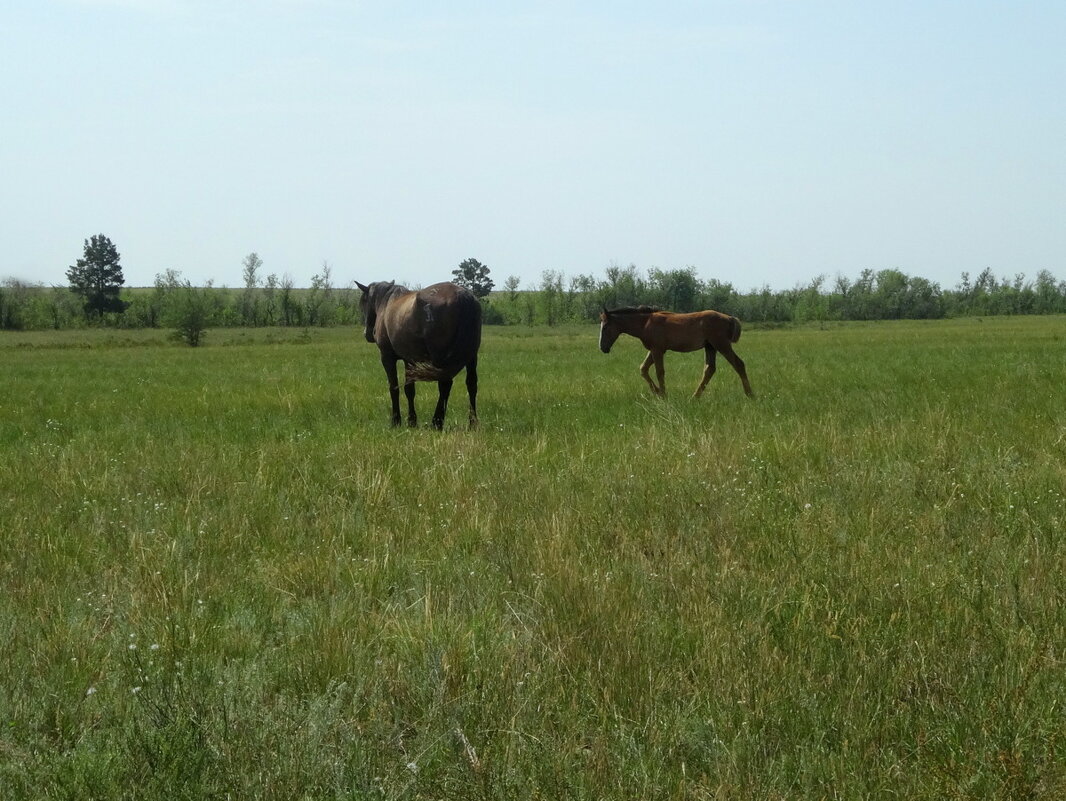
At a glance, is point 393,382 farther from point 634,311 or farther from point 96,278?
point 96,278

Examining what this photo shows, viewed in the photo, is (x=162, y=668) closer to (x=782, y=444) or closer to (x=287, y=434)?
(x=782, y=444)

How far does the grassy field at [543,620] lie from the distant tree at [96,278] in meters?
92.6

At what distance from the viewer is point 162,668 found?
12.1 ft

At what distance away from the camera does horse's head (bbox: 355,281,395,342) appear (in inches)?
539

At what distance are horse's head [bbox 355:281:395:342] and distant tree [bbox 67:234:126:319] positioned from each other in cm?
8839

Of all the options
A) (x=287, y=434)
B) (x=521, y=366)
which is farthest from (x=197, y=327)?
(x=287, y=434)

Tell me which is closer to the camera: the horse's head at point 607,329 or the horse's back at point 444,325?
the horse's back at point 444,325

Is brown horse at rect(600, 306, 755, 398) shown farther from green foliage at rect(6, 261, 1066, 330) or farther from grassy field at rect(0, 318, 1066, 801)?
green foliage at rect(6, 261, 1066, 330)

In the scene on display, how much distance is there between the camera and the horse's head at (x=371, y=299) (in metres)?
13.7

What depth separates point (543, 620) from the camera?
4223 mm

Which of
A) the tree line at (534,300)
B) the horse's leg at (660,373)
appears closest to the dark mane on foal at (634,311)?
the horse's leg at (660,373)

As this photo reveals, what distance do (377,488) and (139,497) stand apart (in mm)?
1710

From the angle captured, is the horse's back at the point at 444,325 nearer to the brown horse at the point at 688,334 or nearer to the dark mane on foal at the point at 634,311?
the brown horse at the point at 688,334

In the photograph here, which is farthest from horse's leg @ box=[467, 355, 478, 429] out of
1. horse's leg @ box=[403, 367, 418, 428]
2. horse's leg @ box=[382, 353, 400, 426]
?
horse's leg @ box=[382, 353, 400, 426]
